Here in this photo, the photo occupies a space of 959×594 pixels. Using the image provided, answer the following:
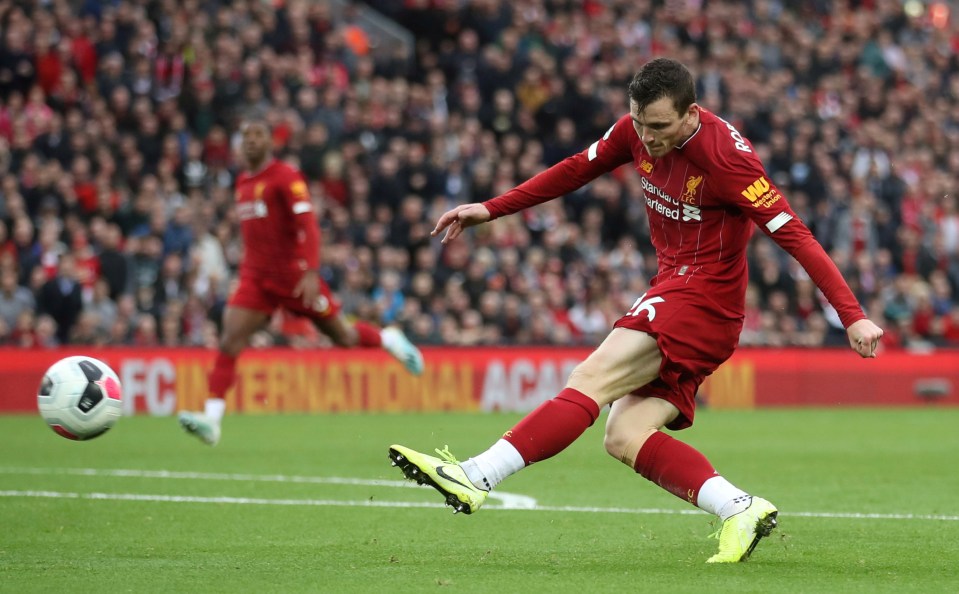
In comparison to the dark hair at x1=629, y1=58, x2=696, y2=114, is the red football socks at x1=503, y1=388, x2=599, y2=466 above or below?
below

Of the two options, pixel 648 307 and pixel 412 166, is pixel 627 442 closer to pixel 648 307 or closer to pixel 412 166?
pixel 648 307

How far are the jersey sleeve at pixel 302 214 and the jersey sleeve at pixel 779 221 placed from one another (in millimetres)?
5868

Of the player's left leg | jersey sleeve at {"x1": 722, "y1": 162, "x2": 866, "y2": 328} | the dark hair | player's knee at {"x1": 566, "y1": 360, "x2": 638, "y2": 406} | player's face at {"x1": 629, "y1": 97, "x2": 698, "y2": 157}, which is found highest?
the dark hair

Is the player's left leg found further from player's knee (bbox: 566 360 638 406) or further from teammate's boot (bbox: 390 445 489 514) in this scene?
teammate's boot (bbox: 390 445 489 514)

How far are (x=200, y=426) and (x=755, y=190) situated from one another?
19.7 ft

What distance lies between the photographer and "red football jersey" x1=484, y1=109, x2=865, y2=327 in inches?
247

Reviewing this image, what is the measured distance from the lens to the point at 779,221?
6.28 metres

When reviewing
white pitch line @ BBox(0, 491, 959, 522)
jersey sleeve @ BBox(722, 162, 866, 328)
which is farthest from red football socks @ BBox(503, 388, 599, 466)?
white pitch line @ BBox(0, 491, 959, 522)

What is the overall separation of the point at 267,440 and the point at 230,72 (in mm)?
7092

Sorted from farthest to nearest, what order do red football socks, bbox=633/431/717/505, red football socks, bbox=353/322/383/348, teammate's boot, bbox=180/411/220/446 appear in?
red football socks, bbox=353/322/383/348 < teammate's boot, bbox=180/411/220/446 < red football socks, bbox=633/431/717/505

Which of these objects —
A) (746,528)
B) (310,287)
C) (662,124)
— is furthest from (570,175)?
(310,287)

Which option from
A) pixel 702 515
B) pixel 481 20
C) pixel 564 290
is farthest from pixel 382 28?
pixel 702 515

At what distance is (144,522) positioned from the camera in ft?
26.4

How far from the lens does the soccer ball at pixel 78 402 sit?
833cm
